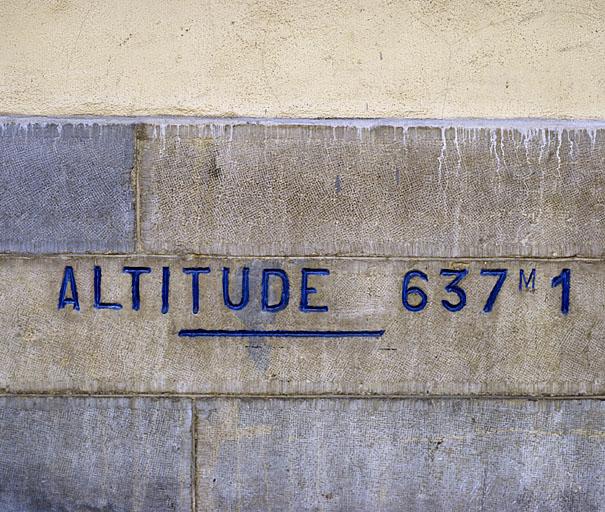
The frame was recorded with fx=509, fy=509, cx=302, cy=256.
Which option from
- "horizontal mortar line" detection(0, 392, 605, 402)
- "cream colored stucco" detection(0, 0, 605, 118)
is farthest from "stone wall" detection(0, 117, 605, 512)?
"cream colored stucco" detection(0, 0, 605, 118)

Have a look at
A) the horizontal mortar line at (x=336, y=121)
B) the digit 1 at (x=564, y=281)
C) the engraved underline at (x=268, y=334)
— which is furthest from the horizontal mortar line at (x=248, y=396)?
the horizontal mortar line at (x=336, y=121)

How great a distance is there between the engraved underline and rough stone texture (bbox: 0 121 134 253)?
0.55m

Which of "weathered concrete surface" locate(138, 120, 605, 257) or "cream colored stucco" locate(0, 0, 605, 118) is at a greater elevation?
"cream colored stucco" locate(0, 0, 605, 118)

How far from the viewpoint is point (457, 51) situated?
2555mm

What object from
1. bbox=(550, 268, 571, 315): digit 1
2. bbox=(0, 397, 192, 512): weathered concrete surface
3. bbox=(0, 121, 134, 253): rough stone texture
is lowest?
bbox=(0, 397, 192, 512): weathered concrete surface

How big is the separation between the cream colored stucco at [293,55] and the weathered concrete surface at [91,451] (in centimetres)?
152

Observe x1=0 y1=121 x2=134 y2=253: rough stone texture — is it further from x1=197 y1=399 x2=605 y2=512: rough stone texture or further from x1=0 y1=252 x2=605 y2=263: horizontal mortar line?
x1=197 y1=399 x2=605 y2=512: rough stone texture

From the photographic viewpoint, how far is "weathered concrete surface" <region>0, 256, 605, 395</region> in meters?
2.58

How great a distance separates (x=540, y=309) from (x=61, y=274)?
8.00ft

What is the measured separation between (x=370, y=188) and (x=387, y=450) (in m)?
1.34

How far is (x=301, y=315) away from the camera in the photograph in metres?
2.60

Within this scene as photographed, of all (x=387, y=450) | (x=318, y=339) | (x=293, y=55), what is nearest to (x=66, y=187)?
(x=293, y=55)

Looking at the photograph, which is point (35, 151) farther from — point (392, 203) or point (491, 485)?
point (491, 485)

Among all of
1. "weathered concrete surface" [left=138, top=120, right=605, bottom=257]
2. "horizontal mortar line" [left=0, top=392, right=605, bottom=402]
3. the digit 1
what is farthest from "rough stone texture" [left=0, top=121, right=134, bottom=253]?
the digit 1
